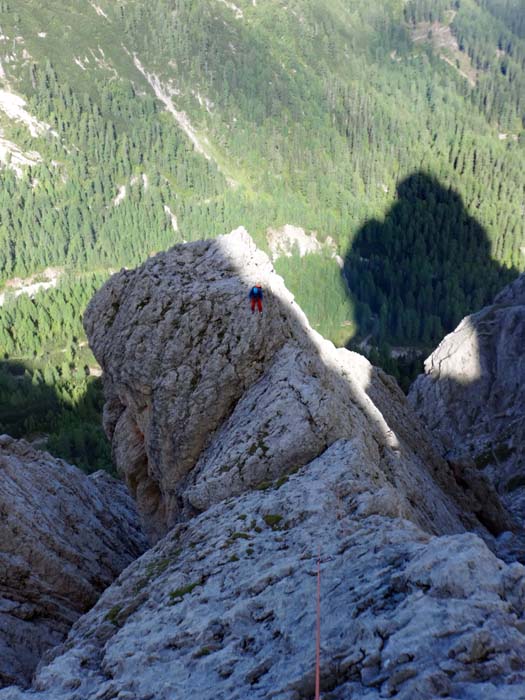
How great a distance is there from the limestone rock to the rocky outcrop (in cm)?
253

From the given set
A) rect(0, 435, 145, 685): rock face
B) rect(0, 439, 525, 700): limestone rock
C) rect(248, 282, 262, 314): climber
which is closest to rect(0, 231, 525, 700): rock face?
rect(0, 439, 525, 700): limestone rock

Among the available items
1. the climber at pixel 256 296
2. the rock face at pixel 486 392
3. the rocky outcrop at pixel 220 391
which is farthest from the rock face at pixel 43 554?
the rock face at pixel 486 392

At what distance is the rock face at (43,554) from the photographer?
26.3 meters

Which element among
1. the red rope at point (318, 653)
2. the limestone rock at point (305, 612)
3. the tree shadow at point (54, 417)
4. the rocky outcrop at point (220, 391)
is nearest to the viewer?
the red rope at point (318, 653)

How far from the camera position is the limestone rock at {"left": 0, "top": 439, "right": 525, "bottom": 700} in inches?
471

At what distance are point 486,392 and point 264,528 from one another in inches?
2686

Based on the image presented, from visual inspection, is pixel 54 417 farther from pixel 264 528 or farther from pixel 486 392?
pixel 264 528

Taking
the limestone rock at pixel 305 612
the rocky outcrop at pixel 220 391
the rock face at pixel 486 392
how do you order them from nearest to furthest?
the limestone rock at pixel 305 612, the rocky outcrop at pixel 220 391, the rock face at pixel 486 392

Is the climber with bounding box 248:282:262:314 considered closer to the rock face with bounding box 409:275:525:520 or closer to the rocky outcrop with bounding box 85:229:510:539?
the rocky outcrop with bounding box 85:229:510:539

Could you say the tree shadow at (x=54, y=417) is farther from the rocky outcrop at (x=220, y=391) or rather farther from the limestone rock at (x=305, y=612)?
the limestone rock at (x=305, y=612)

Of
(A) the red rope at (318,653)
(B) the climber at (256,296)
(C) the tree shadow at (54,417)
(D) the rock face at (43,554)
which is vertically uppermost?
(C) the tree shadow at (54,417)

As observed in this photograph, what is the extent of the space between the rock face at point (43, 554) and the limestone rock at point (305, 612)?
6149 mm

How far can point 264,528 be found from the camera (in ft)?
69.4

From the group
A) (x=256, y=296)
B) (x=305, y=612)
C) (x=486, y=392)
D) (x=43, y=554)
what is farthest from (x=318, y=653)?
(x=486, y=392)
